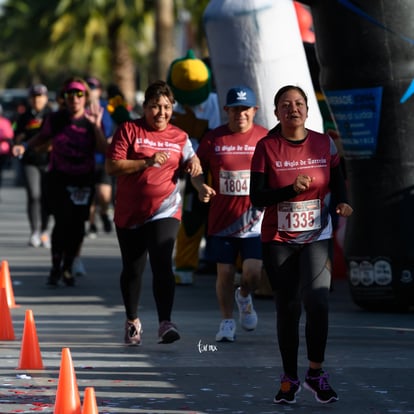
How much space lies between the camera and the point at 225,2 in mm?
12352

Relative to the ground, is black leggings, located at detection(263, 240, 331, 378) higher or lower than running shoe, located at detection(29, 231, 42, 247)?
higher

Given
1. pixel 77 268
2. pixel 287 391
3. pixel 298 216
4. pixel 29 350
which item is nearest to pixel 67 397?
pixel 287 391

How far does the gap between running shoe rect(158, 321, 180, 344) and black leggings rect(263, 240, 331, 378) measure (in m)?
1.96

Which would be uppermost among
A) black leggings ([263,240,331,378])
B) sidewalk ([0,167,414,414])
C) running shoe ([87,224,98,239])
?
black leggings ([263,240,331,378])

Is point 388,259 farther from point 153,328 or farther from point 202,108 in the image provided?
point 202,108

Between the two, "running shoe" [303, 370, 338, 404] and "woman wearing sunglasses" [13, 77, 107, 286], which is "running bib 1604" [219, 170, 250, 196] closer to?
"running shoe" [303, 370, 338, 404]

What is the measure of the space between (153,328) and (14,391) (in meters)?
2.85

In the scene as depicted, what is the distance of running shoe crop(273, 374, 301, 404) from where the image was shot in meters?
7.61

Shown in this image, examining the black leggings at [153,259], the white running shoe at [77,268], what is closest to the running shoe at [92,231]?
the white running shoe at [77,268]

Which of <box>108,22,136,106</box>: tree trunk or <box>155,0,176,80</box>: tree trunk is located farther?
<box>108,22,136,106</box>: tree trunk

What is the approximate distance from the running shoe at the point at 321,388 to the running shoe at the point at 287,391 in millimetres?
73

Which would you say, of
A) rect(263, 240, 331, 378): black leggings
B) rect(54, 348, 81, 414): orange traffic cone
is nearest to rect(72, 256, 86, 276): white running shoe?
rect(263, 240, 331, 378): black leggings

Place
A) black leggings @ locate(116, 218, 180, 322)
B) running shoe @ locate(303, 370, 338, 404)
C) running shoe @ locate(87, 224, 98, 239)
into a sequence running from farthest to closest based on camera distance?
1. running shoe @ locate(87, 224, 98, 239)
2. black leggings @ locate(116, 218, 180, 322)
3. running shoe @ locate(303, 370, 338, 404)

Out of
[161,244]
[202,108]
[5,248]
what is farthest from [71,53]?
[161,244]
